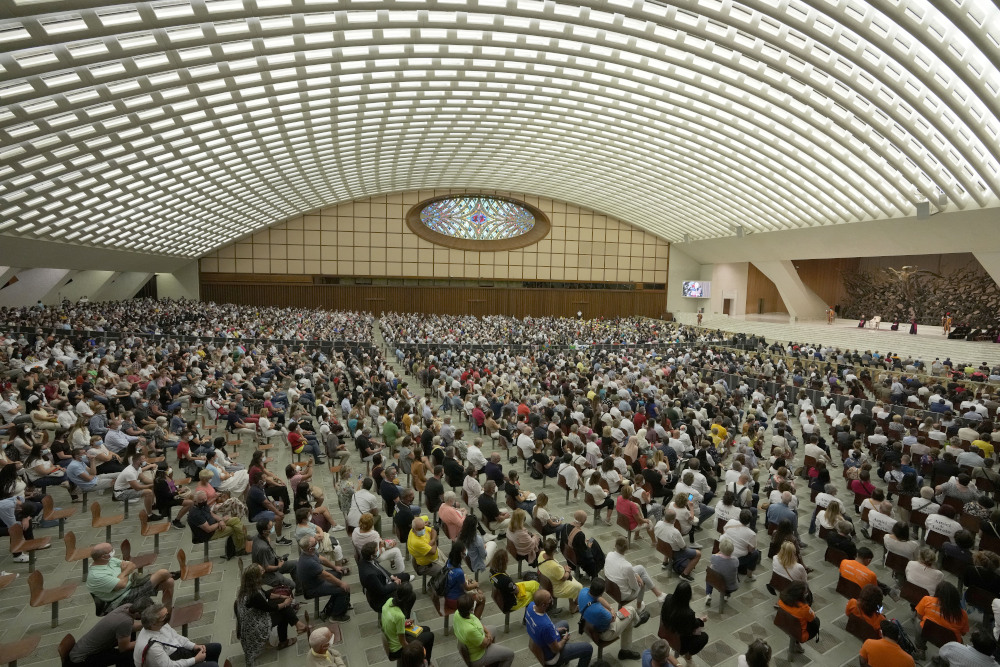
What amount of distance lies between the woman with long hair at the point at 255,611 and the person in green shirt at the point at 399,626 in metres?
1.18

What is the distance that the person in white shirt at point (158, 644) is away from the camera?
4004 mm

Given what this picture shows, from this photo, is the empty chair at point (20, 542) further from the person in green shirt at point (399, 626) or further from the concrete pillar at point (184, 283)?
the concrete pillar at point (184, 283)

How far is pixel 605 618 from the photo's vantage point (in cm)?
483

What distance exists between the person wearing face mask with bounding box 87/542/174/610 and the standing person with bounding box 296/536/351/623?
3.93 ft

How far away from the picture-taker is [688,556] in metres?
6.61

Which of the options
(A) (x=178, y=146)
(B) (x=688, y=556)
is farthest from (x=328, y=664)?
(A) (x=178, y=146)

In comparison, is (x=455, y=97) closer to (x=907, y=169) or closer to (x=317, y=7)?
(x=317, y=7)

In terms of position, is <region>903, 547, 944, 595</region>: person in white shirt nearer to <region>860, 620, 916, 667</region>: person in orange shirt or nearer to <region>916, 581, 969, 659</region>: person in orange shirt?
<region>916, 581, 969, 659</region>: person in orange shirt

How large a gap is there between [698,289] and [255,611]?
1943 inches

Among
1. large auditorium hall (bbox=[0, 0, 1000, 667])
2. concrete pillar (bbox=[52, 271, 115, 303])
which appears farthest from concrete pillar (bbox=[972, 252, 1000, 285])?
concrete pillar (bbox=[52, 271, 115, 303])

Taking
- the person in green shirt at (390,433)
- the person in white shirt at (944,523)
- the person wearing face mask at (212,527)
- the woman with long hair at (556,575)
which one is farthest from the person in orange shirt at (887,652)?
the person in green shirt at (390,433)

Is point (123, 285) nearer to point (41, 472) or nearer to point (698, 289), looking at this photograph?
point (41, 472)

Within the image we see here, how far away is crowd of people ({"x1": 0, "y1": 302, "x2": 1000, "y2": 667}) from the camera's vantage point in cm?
488

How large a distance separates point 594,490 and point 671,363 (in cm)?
1374
